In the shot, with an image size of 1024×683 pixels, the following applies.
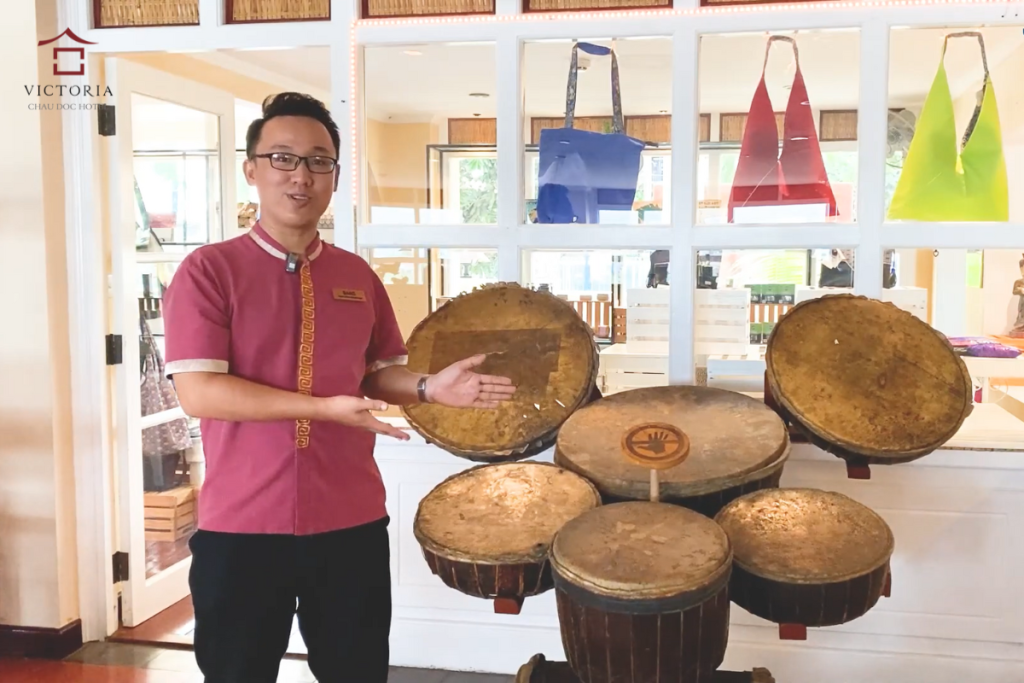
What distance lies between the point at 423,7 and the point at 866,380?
1673 millimetres

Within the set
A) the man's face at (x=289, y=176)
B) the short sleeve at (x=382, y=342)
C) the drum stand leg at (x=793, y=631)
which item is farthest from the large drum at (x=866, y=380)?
A: the man's face at (x=289, y=176)

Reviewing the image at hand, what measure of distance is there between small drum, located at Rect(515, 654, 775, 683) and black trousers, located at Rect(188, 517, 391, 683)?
36cm

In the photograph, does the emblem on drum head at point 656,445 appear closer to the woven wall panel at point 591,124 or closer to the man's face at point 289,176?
the man's face at point 289,176

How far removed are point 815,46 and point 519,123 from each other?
37.1 inches

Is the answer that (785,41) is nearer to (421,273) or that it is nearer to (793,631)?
(421,273)

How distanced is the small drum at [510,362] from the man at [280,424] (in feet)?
1.64

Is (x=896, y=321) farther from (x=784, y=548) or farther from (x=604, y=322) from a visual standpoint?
(x=604, y=322)

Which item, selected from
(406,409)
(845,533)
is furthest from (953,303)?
(406,409)

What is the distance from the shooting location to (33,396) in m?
2.62

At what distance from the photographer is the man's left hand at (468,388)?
5.25 feet

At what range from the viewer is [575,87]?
8.09 ft

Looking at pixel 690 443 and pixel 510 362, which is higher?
pixel 510 362

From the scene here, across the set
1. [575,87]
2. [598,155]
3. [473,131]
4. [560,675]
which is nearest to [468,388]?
[560,675]

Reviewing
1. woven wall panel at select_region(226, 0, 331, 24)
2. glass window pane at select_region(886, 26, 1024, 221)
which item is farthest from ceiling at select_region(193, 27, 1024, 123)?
woven wall panel at select_region(226, 0, 331, 24)
